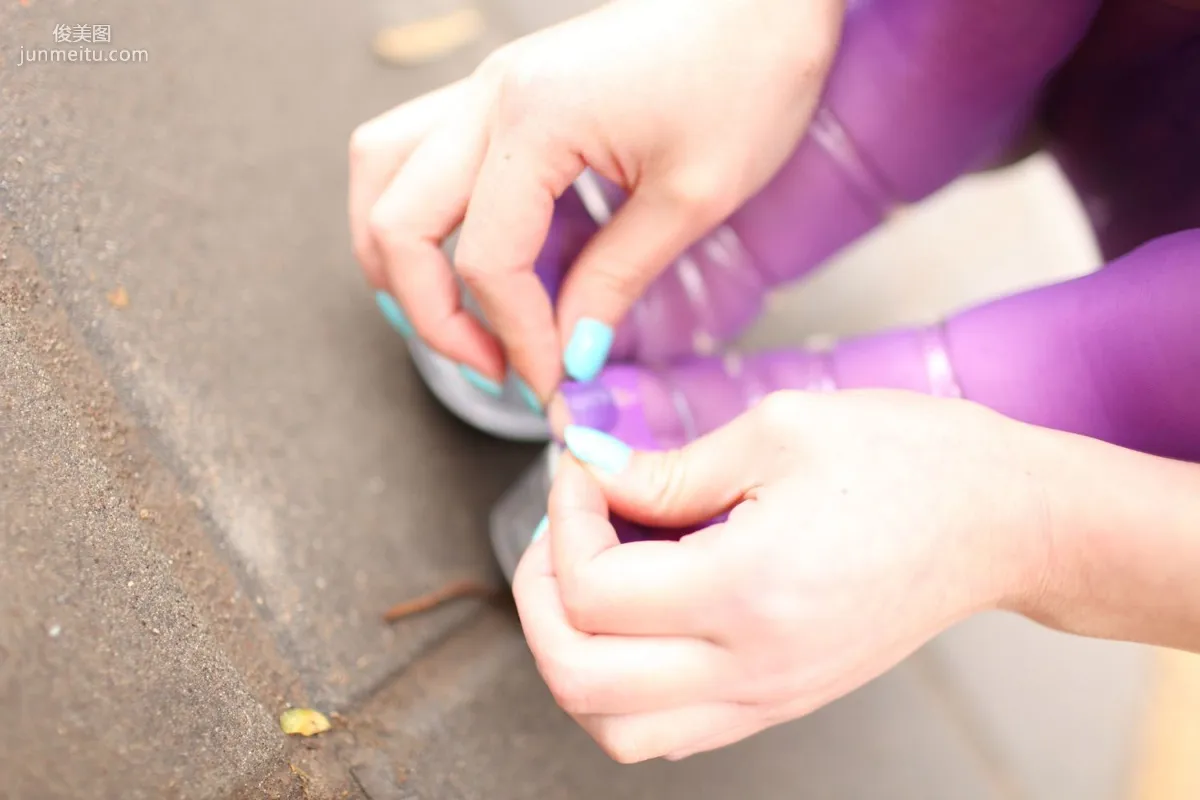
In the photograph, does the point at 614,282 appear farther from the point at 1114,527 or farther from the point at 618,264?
the point at 1114,527

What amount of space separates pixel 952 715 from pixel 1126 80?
0.44 metres

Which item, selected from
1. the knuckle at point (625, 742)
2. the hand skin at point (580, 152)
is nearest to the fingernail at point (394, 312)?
the hand skin at point (580, 152)

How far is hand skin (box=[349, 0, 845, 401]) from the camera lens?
14.9 inches

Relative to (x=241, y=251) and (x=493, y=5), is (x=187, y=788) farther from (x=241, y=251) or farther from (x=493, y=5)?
(x=493, y=5)

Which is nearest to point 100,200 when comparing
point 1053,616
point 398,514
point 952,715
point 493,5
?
point 398,514

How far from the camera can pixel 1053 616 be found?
0.39 m

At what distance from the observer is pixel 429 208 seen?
0.41m

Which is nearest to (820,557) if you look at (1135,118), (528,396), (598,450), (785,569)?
(785,569)

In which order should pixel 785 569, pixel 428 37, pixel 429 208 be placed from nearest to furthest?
pixel 785 569, pixel 429 208, pixel 428 37

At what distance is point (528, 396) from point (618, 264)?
0.36 feet

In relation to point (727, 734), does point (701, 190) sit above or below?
above

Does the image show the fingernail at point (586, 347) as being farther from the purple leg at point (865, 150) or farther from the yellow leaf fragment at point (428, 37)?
the yellow leaf fragment at point (428, 37)

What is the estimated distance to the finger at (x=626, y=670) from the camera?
316 millimetres
